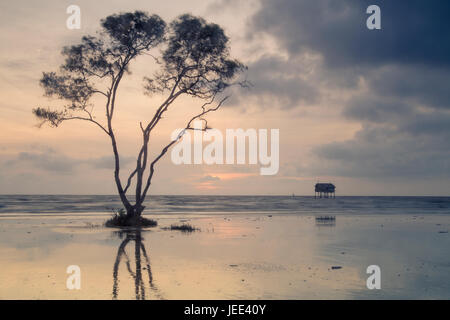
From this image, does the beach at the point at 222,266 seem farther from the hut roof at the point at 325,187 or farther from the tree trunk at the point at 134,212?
the hut roof at the point at 325,187

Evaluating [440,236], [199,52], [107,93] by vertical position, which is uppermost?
[199,52]

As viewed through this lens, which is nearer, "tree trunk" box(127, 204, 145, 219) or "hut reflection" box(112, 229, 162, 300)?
"hut reflection" box(112, 229, 162, 300)

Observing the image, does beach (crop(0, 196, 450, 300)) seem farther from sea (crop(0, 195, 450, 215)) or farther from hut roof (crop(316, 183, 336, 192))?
hut roof (crop(316, 183, 336, 192))

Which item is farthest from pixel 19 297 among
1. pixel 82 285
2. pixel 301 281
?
pixel 301 281

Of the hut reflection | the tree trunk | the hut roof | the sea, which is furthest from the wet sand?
the hut roof

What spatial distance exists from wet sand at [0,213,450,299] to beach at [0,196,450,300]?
0.03 metres

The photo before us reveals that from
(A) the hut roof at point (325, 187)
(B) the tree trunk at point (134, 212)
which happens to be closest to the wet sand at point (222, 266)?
(B) the tree trunk at point (134, 212)

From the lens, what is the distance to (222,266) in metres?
13.7

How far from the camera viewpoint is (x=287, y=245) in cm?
1919

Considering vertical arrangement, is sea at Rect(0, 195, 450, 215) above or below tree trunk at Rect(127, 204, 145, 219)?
below

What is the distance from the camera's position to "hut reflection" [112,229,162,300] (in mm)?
10141
